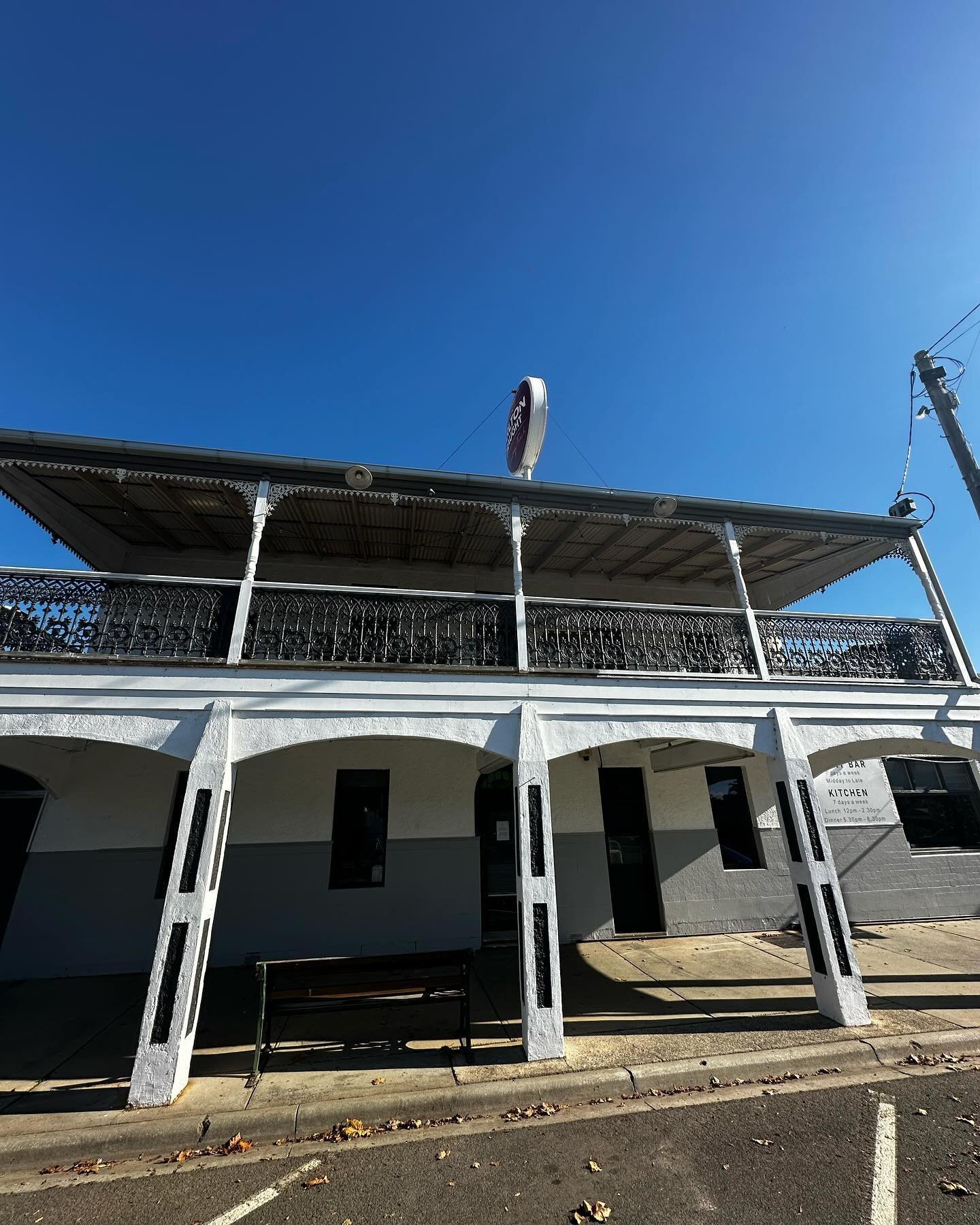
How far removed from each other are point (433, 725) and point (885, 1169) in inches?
188

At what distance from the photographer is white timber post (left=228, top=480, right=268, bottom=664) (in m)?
5.88

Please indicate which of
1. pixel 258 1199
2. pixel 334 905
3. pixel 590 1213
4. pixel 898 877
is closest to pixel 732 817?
pixel 898 877

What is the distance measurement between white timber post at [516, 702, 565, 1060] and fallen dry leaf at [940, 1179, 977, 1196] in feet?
9.19

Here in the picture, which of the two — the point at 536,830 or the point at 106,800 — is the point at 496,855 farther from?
the point at 106,800

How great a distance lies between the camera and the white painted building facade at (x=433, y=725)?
5.64 meters

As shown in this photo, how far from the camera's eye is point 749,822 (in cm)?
1013

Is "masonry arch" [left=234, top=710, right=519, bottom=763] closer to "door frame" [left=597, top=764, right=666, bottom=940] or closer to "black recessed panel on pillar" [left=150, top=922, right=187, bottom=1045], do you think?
"black recessed panel on pillar" [left=150, top=922, right=187, bottom=1045]

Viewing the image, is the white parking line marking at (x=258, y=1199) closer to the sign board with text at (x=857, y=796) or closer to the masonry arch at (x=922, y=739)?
the masonry arch at (x=922, y=739)

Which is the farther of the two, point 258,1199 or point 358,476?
point 358,476

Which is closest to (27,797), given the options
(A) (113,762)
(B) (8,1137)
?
(A) (113,762)

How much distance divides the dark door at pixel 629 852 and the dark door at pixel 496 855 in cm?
173

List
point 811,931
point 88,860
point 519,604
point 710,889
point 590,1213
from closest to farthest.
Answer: point 590,1213, point 811,931, point 519,604, point 88,860, point 710,889

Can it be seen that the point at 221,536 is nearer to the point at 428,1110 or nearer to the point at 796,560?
the point at 428,1110

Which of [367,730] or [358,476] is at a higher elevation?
[358,476]
